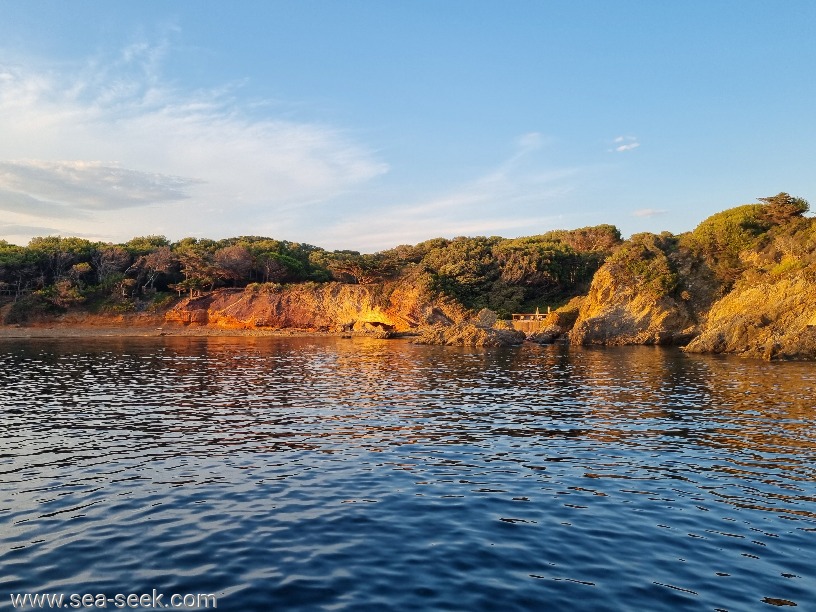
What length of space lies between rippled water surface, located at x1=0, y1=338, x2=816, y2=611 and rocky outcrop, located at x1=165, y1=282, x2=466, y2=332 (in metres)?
51.5

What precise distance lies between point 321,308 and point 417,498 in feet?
250

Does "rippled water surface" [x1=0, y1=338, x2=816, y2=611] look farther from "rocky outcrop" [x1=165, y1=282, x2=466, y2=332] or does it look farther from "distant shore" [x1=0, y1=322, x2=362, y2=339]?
"distant shore" [x1=0, y1=322, x2=362, y2=339]

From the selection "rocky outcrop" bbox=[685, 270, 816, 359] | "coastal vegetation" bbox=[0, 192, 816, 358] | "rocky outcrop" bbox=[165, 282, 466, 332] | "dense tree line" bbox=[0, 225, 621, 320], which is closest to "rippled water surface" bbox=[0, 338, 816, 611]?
"rocky outcrop" bbox=[685, 270, 816, 359]

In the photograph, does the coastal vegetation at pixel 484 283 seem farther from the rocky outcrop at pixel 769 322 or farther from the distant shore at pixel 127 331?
the distant shore at pixel 127 331

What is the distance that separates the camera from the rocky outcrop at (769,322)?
155 ft

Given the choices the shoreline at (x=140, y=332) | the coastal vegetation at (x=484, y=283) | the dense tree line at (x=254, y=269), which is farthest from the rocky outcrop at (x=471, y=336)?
the shoreline at (x=140, y=332)

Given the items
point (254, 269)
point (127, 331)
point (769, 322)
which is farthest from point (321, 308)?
point (769, 322)

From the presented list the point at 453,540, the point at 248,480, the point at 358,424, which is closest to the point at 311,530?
the point at 453,540

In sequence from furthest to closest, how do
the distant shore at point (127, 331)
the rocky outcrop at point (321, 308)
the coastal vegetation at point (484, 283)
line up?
the rocky outcrop at point (321, 308), the distant shore at point (127, 331), the coastal vegetation at point (484, 283)

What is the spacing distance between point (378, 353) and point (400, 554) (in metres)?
44.1

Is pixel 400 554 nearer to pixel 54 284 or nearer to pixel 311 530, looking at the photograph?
pixel 311 530

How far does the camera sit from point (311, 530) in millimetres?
11109

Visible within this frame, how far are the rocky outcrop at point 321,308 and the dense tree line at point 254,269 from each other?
10.3 feet

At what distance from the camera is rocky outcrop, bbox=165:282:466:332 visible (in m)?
80.9
